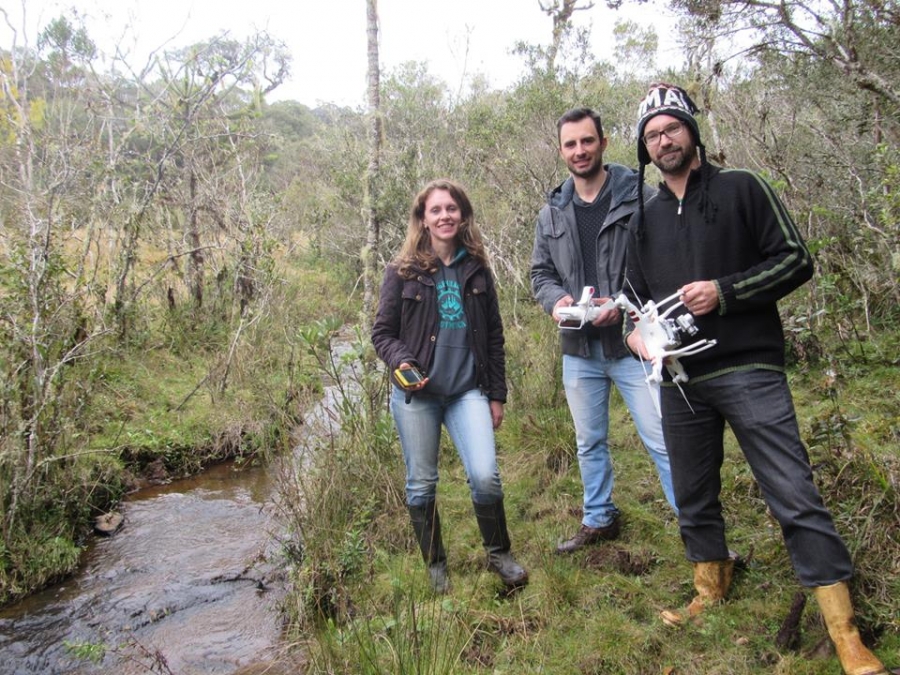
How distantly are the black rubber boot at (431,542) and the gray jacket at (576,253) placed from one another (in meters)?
0.96

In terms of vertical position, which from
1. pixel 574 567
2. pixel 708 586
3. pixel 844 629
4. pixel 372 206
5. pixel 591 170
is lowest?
pixel 574 567

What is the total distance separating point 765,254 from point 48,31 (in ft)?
32.4

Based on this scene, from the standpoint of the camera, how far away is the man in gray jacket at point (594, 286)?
267 centimetres

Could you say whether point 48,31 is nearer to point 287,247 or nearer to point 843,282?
point 287,247

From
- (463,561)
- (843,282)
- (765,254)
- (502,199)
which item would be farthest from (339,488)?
(502,199)

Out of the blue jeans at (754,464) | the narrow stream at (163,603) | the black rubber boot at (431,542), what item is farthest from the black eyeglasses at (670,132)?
the narrow stream at (163,603)

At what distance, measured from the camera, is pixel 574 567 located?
282 cm

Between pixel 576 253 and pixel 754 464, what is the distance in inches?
47.0

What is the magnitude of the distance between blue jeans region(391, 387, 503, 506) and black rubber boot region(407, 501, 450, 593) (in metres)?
0.05

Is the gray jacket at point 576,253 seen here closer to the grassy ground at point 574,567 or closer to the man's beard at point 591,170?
the man's beard at point 591,170

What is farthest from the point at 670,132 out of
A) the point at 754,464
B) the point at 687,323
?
the point at 754,464

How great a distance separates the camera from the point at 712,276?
2.06 meters

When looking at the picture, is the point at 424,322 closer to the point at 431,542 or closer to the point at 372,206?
the point at 431,542

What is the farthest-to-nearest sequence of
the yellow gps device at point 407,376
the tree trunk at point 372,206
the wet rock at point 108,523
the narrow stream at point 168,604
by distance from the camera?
the tree trunk at point 372,206
the wet rock at point 108,523
the narrow stream at point 168,604
the yellow gps device at point 407,376
